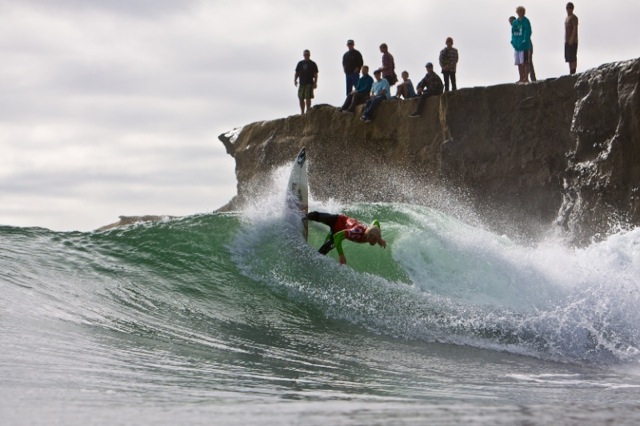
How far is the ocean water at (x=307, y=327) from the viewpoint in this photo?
5176 mm

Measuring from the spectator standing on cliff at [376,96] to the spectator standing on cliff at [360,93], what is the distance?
0.45 feet

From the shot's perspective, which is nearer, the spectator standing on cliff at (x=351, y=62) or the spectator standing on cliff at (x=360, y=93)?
the spectator standing on cliff at (x=351, y=62)

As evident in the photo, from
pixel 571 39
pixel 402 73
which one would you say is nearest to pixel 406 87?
pixel 402 73

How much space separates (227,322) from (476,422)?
15.4 feet

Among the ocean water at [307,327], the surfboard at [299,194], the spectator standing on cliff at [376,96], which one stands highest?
the spectator standing on cliff at [376,96]

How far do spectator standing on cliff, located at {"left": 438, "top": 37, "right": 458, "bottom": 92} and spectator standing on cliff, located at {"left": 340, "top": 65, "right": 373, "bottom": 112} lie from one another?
1627 millimetres

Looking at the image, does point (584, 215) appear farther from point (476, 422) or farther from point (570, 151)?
point (476, 422)

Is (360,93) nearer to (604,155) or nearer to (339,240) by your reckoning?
(604,155)

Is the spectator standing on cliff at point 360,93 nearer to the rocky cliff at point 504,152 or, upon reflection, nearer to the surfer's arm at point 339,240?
the rocky cliff at point 504,152

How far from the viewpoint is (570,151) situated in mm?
15461

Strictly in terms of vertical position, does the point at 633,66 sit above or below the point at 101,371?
above

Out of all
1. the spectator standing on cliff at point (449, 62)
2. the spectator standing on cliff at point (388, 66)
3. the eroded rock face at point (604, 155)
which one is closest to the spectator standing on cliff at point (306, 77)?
the spectator standing on cliff at point (388, 66)

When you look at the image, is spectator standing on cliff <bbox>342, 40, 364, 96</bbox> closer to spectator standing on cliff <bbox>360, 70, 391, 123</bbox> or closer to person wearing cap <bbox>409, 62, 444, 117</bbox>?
spectator standing on cliff <bbox>360, 70, 391, 123</bbox>

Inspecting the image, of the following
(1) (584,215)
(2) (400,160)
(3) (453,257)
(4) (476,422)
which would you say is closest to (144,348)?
(4) (476,422)
